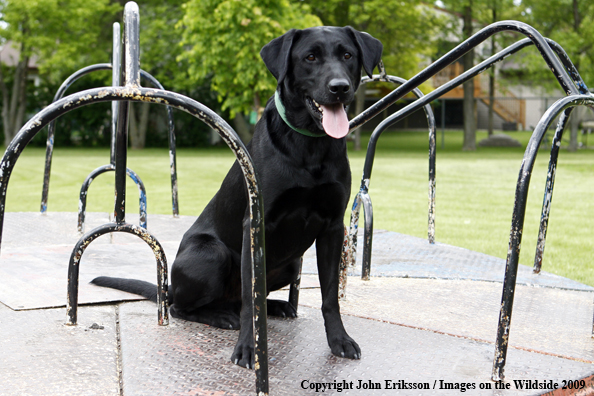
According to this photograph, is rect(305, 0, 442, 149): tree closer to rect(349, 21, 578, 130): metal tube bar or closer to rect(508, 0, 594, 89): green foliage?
rect(508, 0, 594, 89): green foliage

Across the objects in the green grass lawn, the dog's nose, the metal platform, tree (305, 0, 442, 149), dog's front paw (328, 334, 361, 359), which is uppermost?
tree (305, 0, 442, 149)

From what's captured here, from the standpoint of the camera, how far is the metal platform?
1.86 m

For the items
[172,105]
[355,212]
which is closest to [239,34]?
[355,212]

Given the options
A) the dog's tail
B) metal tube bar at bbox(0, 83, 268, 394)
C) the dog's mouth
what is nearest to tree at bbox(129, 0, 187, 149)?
the dog's tail

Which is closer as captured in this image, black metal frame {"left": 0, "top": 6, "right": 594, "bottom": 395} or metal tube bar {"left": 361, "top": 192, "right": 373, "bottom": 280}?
black metal frame {"left": 0, "top": 6, "right": 594, "bottom": 395}

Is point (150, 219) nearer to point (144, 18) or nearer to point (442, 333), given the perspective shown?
point (442, 333)

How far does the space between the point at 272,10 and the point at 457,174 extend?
331 inches

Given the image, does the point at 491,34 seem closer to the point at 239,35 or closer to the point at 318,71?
the point at 318,71

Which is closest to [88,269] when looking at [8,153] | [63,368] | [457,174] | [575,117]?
[63,368]

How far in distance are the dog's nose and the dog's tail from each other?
118 cm

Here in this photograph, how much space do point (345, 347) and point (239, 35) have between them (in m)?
16.3

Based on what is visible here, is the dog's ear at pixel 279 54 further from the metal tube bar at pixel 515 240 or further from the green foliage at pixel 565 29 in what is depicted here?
the green foliage at pixel 565 29

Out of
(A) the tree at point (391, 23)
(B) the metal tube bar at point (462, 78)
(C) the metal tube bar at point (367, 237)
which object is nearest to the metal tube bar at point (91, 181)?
(C) the metal tube bar at point (367, 237)

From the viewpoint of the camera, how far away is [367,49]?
2.32m
